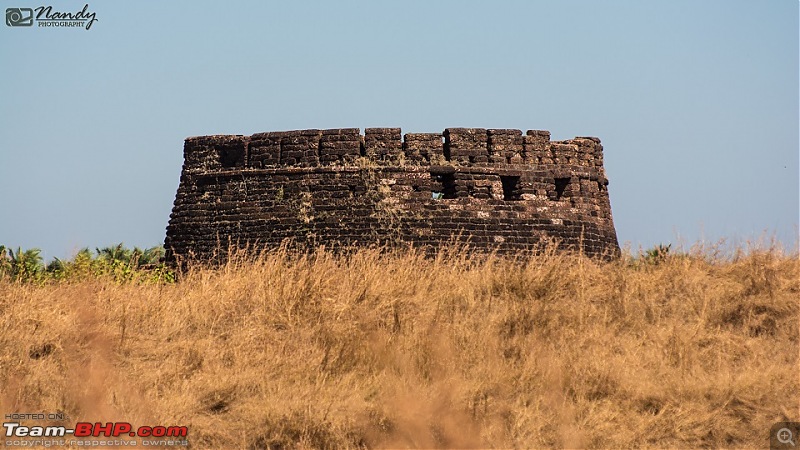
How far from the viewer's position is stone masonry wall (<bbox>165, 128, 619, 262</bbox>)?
1738cm

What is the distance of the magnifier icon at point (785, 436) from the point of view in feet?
34.6

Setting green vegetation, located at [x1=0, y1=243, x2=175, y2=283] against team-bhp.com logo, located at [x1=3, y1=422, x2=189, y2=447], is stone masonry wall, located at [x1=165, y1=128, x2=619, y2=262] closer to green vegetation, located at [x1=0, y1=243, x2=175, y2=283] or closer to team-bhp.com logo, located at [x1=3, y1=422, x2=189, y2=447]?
green vegetation, located at [x1=0, y1=243, x2=175, y2=283]

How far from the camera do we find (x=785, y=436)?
34.8ft

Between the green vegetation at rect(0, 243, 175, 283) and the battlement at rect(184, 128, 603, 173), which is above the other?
the battlement at rect(184, 128, 603, 173)

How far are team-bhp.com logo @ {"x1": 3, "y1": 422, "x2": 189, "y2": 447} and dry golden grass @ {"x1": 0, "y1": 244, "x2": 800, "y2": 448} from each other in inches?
6.9

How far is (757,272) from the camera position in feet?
45.2

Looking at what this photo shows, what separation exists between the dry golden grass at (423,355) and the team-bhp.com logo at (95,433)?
176 millimetres

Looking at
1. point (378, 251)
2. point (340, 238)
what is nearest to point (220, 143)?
point (340, 238)

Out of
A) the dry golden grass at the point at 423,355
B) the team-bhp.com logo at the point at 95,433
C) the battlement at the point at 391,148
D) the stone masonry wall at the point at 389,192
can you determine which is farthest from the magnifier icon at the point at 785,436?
the battlement at the point at 391,148

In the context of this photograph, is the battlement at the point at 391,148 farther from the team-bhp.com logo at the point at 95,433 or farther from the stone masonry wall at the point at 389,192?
the team-bhp.com logo at the point at 95,433

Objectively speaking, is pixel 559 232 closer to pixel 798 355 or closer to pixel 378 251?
pixel 378 251

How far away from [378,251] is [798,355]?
5949 millimetres

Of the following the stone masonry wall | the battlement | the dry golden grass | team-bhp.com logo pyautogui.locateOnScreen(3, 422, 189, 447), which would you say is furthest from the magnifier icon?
the battlement

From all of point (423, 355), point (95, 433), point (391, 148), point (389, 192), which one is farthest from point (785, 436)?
point (391, 148)
